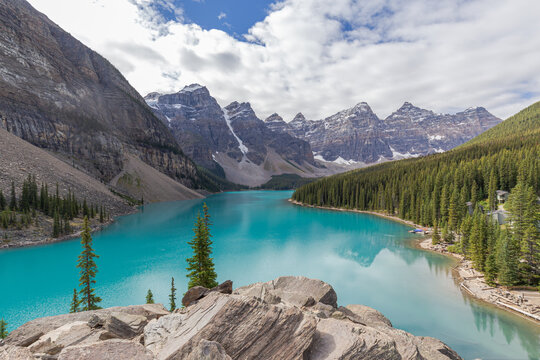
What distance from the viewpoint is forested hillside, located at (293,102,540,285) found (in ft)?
81.1

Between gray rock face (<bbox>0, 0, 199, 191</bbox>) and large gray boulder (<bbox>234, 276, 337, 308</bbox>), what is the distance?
10988 centimetres

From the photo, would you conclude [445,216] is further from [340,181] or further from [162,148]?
[162,148]

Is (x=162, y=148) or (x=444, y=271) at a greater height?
(x=162, y=148)

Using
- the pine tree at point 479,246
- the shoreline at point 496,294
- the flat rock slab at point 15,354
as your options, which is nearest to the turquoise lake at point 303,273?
the shoreline at point 496,294

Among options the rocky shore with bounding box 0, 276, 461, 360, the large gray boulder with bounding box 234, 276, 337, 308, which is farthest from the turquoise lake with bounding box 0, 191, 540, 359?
the rocky shore with bounding box 0, 276, 461, 360

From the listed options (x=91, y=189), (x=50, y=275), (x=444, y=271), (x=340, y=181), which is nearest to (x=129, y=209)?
(x=91, y=189)

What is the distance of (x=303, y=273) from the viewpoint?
98.7 ft

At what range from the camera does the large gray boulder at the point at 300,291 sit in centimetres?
1138

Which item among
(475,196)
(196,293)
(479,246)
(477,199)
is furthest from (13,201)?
(477,199)

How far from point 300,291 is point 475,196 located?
63.3 m

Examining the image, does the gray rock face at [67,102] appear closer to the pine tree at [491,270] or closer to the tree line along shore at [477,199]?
the tree line along shore at [477,199]

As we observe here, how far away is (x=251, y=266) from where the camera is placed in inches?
1271

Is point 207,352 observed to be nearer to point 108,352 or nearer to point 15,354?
point 108,352

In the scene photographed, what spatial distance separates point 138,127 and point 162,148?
693 inches
